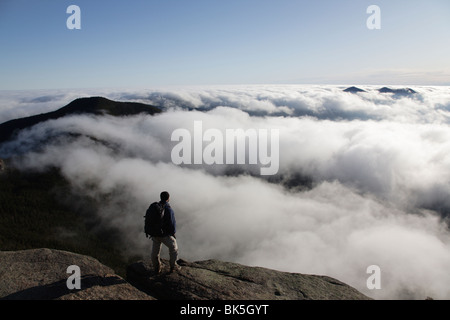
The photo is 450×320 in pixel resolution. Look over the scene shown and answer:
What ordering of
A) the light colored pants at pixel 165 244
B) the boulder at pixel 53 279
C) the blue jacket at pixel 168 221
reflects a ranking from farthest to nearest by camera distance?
the light colored pants at pixel 165 244 → the blue jacket at pixel 168 221 → the boulder at pixel 53 279

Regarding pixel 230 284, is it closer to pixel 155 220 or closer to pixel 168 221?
pixel 168 221

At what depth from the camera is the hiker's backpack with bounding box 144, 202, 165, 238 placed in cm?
1117

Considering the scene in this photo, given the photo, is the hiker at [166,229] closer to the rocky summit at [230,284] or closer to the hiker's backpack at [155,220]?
the hiker's backpack at [155,220]

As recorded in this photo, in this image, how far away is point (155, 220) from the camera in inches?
441

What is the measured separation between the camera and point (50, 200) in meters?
189

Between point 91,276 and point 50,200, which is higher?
point 91,276

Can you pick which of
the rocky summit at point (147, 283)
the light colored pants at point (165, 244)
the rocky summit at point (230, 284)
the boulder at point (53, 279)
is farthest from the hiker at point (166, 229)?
the boulder at point (53, 279)

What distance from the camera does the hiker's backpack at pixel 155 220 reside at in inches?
440

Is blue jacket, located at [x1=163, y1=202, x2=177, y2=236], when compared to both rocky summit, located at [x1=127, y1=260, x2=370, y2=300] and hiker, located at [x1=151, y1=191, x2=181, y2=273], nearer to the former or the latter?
hiker, located at [x1=151, y1=191, x2=181, y2=273]

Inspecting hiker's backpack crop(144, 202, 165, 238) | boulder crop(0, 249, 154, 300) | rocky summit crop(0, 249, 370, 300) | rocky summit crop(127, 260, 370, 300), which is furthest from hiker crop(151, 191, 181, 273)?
boulder crop(0, 249, 154, 300)
